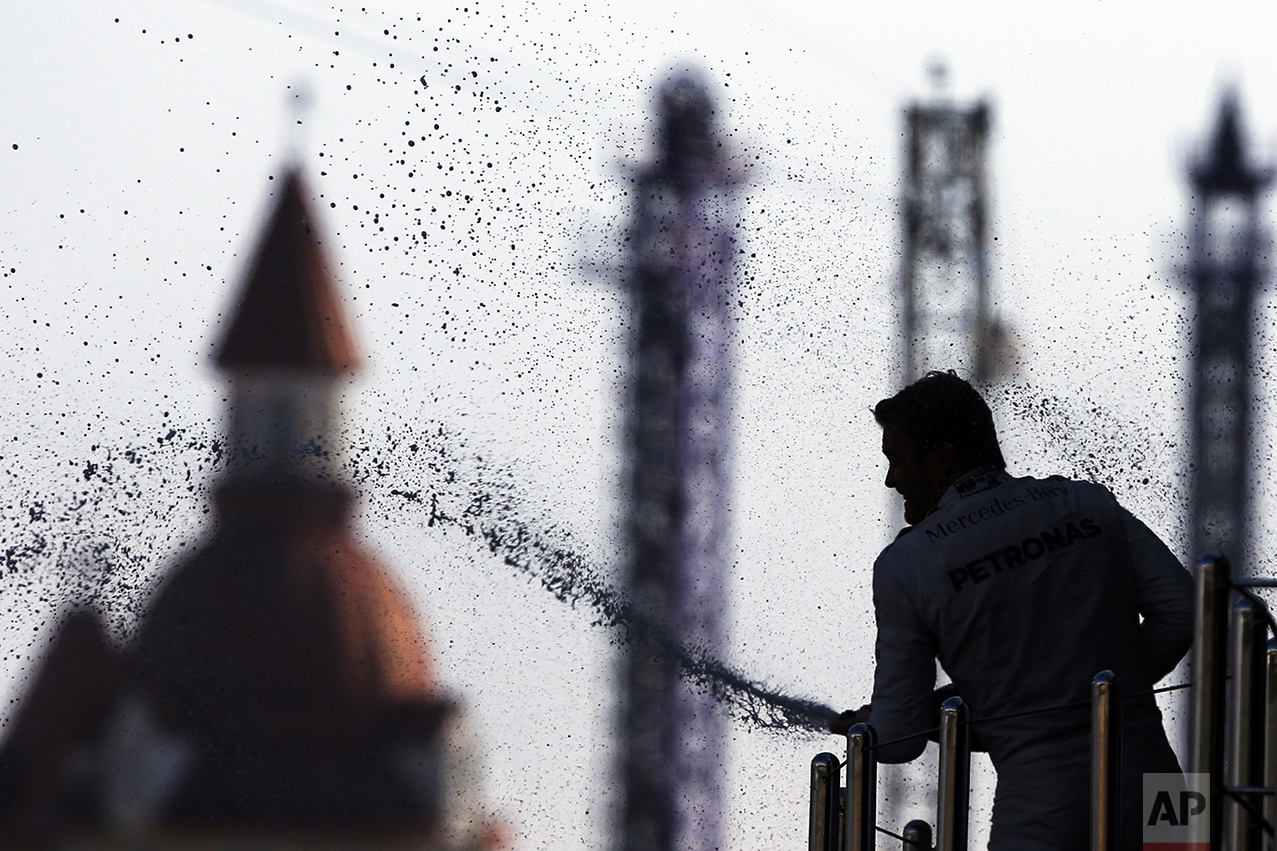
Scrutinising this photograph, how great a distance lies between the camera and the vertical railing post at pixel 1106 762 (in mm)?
1722

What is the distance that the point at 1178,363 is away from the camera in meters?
9.95

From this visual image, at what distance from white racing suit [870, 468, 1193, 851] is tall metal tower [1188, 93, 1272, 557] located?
844 cm

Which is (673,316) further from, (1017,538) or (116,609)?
(1017,538)

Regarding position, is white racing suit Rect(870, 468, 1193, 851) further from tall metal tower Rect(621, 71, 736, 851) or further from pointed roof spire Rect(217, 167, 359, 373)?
tall metal tower Rect(621, 71, 736, 851)

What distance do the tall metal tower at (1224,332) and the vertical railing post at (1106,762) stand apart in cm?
874

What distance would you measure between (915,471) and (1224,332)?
951 cm

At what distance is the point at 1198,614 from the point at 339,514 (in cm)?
663

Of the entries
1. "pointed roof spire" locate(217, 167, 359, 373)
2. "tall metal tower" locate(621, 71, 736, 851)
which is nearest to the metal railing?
"pointed roof spire" locate(217, 167, 359, 373)

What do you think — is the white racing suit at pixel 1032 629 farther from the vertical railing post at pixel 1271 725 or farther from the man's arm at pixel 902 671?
the vertical railing post at pixel 1271 725

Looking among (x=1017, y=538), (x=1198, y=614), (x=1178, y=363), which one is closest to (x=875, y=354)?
(x=1178, y=363)

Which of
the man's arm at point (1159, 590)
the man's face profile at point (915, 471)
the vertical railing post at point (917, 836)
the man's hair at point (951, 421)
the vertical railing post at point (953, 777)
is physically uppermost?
the man's hair at point (951, 421)

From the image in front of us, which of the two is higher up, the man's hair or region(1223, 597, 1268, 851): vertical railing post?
the man's hair

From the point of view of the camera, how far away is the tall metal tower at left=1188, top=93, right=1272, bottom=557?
33.1 ft

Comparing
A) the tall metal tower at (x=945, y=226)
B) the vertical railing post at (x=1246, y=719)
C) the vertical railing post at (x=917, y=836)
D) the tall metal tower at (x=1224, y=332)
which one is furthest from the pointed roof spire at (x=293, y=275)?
the tall metal tower at (x=1224, y=332)
